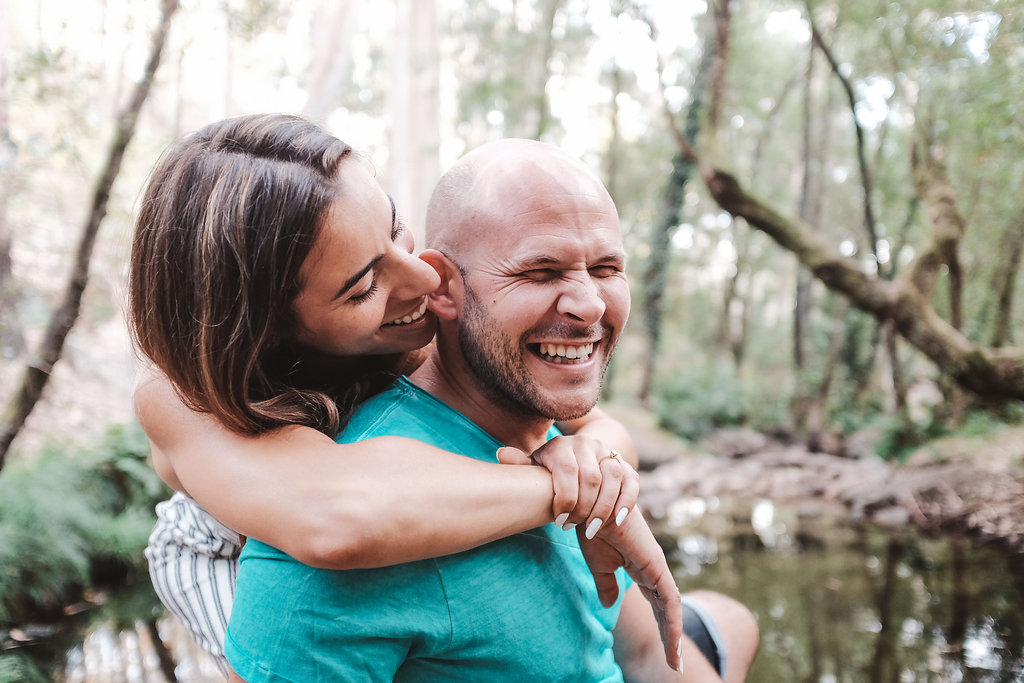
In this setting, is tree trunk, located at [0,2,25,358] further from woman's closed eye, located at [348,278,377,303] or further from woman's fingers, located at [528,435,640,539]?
woman's fingers, located at [528,435,640,539]

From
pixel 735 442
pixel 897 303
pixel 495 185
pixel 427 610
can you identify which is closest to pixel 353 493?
pixel 427 610

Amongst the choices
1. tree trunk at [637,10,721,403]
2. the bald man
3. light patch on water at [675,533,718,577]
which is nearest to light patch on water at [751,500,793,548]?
light patch on water at [675,533,718,577]

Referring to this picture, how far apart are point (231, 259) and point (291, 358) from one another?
1.12 feet

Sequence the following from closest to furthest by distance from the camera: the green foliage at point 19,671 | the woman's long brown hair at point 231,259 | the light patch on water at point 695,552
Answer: the woman's long brown hair at point 231,259
the green foliage at point 19,671
the light patch on water at point 695,552

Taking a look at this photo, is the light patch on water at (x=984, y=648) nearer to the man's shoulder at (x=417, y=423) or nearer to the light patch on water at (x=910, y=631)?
the light patch on water at (x=910, y=631)

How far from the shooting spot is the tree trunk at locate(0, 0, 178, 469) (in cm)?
418

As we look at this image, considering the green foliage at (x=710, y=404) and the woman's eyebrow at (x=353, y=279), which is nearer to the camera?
the woman's eyebrow at (x=353, y=279)

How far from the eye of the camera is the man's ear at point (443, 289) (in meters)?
1.82

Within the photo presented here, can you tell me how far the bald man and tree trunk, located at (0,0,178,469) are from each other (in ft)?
10.5

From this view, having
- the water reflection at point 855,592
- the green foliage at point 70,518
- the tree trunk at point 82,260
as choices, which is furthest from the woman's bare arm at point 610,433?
the green foliage at point 70,518

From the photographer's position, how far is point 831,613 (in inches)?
196

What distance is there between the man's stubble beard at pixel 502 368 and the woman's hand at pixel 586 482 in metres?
0.17

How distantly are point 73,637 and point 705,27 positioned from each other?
1676cm

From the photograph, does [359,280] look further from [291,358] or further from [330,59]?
[330,59]
